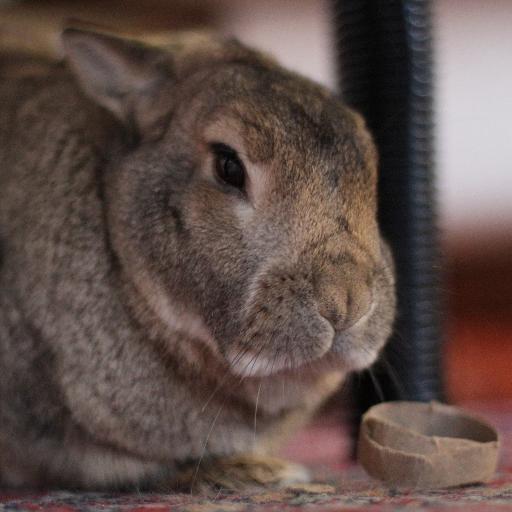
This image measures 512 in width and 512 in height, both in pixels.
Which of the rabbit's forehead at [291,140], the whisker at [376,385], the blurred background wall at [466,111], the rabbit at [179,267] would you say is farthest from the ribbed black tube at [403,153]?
the blurred background wall at [466,111]

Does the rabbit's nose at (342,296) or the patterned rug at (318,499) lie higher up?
the rabbit's nose at (342,296)

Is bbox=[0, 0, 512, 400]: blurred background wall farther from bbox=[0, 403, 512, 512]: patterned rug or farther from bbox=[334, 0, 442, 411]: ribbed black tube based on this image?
bbox=[0, 403, 512, 512]: patterned rug

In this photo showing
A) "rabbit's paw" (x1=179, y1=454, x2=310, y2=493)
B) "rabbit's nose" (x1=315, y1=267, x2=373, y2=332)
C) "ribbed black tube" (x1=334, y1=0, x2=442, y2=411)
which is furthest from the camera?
"ribbed black tube" (x1=334, y1=0, x2=442, y2=411)

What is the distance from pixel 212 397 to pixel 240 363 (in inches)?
7.8

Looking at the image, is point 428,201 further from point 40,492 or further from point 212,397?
point 40,492

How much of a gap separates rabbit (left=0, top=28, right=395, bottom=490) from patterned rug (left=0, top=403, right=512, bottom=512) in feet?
0.35

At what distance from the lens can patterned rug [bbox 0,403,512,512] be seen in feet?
3.59

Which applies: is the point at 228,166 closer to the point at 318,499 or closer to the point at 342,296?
the point at 342,296

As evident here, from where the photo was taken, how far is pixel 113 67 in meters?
1.51

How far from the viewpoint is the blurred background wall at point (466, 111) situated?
157 inches

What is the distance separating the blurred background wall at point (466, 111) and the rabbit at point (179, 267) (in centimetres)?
230

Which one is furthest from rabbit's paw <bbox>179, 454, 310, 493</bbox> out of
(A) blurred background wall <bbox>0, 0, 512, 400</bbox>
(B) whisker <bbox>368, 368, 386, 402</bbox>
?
(A) blurred background wall <bbox>0, 0, 512, 400</bbox>

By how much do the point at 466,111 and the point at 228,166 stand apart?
3.32 meters

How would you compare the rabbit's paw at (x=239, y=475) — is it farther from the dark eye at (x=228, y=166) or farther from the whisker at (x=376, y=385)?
the dark eye at (x=228, y=166)
